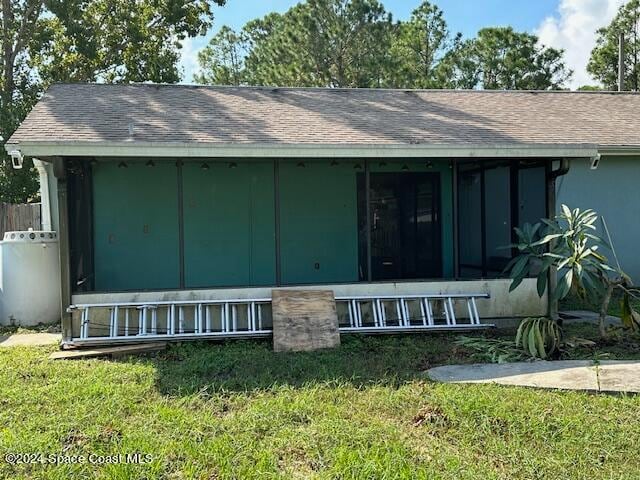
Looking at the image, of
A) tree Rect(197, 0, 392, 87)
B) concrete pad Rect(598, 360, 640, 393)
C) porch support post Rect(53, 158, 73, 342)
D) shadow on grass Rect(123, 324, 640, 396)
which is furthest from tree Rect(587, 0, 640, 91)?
porch support post Rect(53, 158, 73, 342)

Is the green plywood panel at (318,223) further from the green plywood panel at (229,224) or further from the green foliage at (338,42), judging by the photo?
the green foliage at (338,42)

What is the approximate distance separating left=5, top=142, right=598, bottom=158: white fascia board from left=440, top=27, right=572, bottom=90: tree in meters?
16.9

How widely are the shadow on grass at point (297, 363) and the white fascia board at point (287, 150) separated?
6.66 feet

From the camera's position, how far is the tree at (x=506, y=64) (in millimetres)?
22000

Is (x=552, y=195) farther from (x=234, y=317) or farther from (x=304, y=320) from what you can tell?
(x=234, y=317)

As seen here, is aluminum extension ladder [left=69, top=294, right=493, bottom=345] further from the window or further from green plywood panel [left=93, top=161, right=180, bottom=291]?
green plywood panel [left=93, top=161, right=180, bottom=291]

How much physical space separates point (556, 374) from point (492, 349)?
938 mm

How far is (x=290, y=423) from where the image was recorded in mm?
3689

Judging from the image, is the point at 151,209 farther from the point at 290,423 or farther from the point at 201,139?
the point at 290,423

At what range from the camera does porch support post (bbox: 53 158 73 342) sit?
230 inches

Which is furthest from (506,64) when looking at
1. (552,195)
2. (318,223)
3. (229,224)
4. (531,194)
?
(229,224)

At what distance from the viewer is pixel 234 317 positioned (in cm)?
630

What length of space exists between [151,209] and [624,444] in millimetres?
6586

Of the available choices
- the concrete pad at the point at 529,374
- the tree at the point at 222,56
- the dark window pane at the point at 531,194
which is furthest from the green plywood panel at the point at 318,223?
the tree at the point at 222,56
